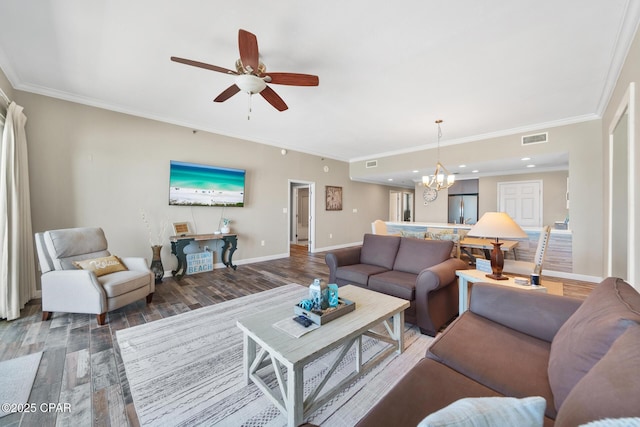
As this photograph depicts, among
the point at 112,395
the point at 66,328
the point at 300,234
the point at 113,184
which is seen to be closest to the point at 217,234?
the point at 113,184

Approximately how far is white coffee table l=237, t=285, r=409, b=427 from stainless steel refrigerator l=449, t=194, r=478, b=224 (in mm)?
7210

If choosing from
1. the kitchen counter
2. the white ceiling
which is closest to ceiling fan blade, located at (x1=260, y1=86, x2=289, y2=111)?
the white ceiling

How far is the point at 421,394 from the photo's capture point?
1006 millimetres

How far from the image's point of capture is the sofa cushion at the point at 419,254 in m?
2.79

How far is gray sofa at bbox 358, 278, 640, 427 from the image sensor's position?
641 millimetres

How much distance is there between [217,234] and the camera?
4559 mm

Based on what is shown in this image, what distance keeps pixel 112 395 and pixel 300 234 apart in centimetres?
734

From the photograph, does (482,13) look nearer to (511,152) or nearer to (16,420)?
(511,152)

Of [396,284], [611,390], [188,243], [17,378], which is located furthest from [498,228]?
[188,243]

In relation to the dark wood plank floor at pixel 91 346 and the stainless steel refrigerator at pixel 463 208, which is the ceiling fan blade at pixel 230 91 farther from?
the stainless steel refrigerator at pixel 463 208

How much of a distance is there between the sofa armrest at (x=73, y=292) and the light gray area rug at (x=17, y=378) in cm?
54

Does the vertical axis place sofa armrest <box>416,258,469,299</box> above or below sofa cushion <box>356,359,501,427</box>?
above

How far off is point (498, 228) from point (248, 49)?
262 cm

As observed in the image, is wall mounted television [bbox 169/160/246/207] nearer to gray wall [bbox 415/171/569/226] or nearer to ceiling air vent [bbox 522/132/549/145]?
ceiling air vent [bbox 522/132/549/145]
